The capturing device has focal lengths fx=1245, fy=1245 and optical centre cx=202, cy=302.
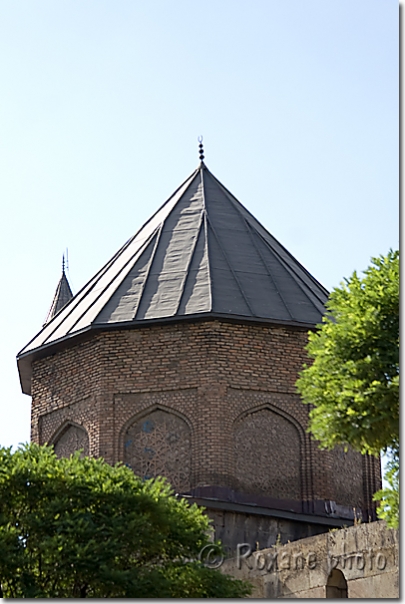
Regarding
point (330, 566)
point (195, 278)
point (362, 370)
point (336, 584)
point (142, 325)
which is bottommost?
point (336, 584)

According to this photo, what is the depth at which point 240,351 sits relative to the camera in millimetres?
23219

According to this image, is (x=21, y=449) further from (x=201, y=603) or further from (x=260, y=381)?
(x=260, y=381)

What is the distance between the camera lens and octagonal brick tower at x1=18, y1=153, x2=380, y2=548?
73.6 feet

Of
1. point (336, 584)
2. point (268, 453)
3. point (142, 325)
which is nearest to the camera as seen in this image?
point (336, 584)

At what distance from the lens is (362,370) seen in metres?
15.7

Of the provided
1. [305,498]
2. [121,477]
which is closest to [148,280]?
[305,498]

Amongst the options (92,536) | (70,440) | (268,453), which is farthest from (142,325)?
(92,536)

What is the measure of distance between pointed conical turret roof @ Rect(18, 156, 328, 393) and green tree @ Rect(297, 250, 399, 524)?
22.9 ft

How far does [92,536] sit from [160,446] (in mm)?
5840

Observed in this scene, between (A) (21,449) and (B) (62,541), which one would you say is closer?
(B) (62,541)

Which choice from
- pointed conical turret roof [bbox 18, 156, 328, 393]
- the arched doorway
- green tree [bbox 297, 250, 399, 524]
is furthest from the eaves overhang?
green tree [bbox 297, 250, 399, 524]

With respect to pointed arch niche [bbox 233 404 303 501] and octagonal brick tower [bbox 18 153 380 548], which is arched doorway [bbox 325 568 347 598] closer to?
octagonal brick tower [bbox 18 153 380 548]

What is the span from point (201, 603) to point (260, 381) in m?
7.08

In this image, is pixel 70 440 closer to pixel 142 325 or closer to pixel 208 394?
pixel 142 325
